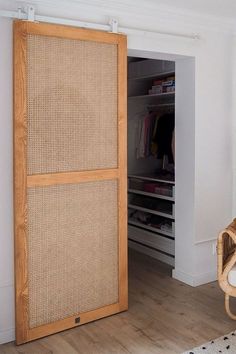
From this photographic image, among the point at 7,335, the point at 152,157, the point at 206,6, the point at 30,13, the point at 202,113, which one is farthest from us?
the point at 152,157

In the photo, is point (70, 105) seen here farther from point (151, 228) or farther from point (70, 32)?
point (151, 228)

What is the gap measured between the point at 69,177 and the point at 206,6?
5.91 ft

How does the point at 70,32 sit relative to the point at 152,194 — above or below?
above

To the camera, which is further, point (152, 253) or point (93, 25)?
point (152, 253)

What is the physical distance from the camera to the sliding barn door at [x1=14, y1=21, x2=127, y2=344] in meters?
2.74

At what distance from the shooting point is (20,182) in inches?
107

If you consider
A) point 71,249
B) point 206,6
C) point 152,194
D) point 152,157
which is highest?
point 206,6

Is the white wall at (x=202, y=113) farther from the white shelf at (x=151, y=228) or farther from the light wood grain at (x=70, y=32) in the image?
the white shelf at (x=151, y=228)

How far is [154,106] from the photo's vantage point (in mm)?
5074

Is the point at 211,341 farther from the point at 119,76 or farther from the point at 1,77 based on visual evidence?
the point at 1,77

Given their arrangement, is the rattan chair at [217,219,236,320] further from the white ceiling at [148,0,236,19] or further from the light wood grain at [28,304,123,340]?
the white ceiling at [148,0,236,19]

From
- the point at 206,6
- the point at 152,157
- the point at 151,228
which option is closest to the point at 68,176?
the point at 206,6

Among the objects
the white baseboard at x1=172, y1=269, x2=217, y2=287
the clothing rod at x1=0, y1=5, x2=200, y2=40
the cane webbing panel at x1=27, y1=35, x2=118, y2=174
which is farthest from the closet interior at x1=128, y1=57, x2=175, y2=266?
the cane webbing panel at x1=27, y1=35, x2=118, y2=174

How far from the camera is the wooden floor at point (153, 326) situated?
273 cm
